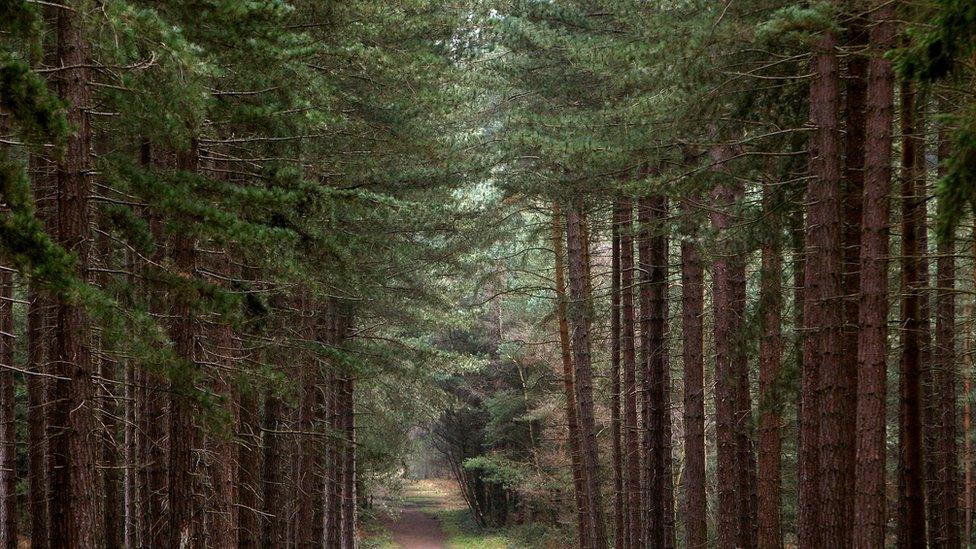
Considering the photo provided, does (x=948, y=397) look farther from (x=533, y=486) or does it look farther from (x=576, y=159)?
(x=533, y=486)

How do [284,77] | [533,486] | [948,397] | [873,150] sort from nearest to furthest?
[873,150]
[284,77]
[948,397]
[533,486]

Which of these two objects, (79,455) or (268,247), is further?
(268,247)

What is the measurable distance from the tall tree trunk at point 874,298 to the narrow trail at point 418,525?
29.4 meters

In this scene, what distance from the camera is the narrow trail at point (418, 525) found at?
35750mm

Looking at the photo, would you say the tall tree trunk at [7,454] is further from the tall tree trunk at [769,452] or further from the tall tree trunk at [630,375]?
the tall tree trunk at [769,452]

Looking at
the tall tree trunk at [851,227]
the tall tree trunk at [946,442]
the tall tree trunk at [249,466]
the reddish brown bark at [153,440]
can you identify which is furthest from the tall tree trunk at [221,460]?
the tall tree trunk at [946,442]

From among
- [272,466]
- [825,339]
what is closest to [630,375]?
[272,466]

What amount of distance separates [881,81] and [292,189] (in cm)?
590

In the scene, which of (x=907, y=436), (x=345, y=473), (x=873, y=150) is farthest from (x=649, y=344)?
(x=345, y=473)

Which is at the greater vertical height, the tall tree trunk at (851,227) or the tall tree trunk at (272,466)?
the tall tree trunk at (851,227)

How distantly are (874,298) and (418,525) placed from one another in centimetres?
3710

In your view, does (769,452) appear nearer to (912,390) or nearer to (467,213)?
(912,390)

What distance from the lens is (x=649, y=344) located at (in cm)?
1369

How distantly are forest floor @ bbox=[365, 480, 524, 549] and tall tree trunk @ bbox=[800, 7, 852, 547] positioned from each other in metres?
25.6
